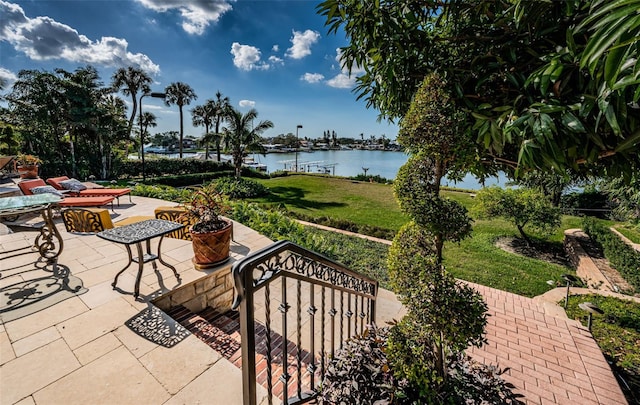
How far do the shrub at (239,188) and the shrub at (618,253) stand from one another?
43.6 feet

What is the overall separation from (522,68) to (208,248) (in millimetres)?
3585

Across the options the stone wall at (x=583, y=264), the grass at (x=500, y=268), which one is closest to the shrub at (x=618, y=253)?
the stone wall at (x=583, y=264)

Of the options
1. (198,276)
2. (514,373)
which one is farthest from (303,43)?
(514,373)

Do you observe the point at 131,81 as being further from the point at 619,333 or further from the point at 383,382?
the point at 619,333

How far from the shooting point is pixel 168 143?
6400cm

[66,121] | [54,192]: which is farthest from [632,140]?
[66,121]

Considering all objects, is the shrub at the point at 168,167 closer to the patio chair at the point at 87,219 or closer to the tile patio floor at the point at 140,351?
the tile patio floor at the point at 140,351

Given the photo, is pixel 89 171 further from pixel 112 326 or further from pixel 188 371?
pixel 188 371

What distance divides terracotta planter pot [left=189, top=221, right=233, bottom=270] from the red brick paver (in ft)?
11.8

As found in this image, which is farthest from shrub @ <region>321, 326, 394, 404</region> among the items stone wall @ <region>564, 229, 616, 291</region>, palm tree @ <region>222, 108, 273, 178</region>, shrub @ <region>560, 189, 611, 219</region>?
shrub @ <region>560, 189, 611, 219</region>

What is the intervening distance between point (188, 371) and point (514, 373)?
3.55 metres

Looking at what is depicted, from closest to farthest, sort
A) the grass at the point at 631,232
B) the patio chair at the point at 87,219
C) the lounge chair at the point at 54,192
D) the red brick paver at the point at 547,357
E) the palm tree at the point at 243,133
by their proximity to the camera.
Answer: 1. the red brick paver at the point at 547,357
2. the patio chair at the point at 87,219
3. the lounge chair at the point at 54,192
4. the grass at the point at 631,232
5. the palm tree at the point at 243,133

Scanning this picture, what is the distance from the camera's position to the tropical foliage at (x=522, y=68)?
36.9 inches

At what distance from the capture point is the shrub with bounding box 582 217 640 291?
5.64m
